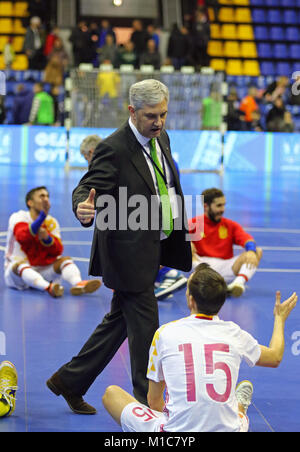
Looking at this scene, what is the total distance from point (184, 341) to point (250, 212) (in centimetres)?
1042

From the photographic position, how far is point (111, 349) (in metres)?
5.05

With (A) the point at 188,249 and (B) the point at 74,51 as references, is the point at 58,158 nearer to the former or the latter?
(B) the point at 74,51

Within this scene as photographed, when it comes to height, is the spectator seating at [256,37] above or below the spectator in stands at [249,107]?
above

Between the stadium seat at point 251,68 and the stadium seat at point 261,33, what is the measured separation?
4.81 feet

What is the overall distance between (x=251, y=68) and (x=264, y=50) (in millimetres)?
1168

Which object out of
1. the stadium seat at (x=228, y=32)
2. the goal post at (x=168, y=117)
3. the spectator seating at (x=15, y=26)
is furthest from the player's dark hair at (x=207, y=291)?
the stadium seat at (x=228, y=32)

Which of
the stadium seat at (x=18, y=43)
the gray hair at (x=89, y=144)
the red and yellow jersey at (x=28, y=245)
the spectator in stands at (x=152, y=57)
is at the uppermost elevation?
the stadium seat at (x=18, y=43)

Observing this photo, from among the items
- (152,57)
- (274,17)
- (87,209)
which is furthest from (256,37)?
(87,209)

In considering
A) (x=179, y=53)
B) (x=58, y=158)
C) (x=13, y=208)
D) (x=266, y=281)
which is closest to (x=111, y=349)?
(x=266, y=281)

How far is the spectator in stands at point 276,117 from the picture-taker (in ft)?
73.3

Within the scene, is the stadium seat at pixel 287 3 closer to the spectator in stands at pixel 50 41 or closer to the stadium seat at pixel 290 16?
the stadium seat at pixel 290 16

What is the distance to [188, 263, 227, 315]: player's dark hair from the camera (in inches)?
159

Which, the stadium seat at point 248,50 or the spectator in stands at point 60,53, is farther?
the stadium seat at point 248,50
